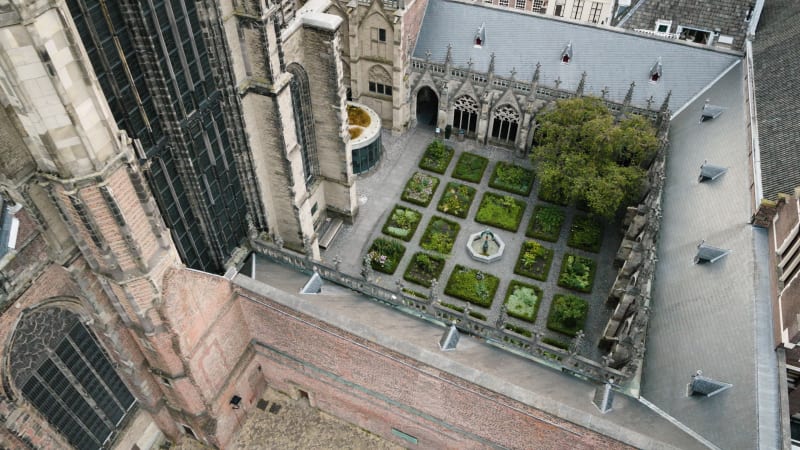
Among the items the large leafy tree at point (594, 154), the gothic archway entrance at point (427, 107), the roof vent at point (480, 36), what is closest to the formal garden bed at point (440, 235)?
the large leafy tree at point (594, 154)

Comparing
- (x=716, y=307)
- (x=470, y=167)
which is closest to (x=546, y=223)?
(x=470, y=167)

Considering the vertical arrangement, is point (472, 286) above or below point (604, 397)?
above

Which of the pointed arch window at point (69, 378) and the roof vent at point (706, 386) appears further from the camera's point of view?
the roof vent at point (706, 386)

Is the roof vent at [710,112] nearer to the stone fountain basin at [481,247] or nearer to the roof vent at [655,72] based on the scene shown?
the roof vent at [655,72]

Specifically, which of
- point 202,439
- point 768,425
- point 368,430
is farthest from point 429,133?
point 768,425

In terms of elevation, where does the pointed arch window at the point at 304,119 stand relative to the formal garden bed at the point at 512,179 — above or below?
below

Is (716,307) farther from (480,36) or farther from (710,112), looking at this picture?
(480,36)

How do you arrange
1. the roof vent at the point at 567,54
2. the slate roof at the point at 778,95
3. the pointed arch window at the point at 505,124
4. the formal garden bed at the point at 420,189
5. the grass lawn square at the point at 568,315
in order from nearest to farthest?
1. the slate roof at the point at 778,95
2. the grass lawn square at the point at 568,315
3. the roof vent at the point at 567,54
4. the formal garden bed at the point at 420,189
5. the pointed arch window at the point at 505,124
